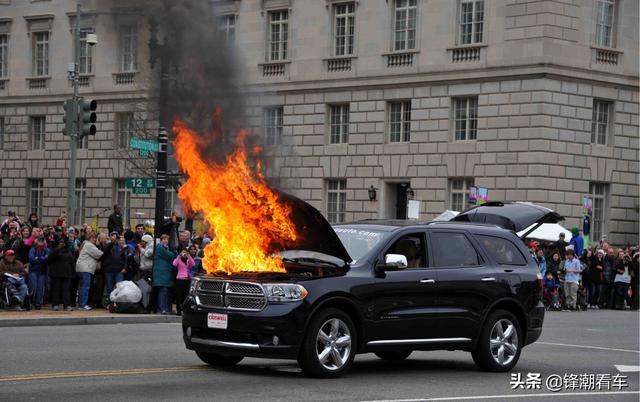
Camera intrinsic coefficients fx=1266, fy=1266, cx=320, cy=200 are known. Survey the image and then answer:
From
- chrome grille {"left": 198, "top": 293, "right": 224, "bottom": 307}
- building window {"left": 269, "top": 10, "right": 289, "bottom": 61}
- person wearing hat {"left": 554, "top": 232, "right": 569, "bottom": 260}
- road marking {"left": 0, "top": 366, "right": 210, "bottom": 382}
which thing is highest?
building window {"left": 269, "top": 10, "right": 289, "bottom": 61}

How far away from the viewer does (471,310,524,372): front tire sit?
53.1 ft

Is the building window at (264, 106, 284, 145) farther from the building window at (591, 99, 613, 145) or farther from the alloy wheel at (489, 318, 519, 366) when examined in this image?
the building window at (591, 99, 613, 145)

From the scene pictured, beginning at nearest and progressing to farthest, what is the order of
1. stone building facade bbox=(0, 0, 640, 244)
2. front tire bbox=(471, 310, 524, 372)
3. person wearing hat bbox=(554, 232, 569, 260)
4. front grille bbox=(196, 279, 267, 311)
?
front grille bbox=(196, 279, 267, 311) → front tire bbox=(471, 310, 524, 372) → person wearing hat bbox=(554, 232, 569, 260) → stone building facade bbox=(0, 0, 640, 244)

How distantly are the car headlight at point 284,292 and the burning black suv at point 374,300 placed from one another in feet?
0.04

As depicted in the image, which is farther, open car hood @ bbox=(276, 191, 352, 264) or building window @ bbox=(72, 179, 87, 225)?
building window @ bbox=(72, 179, 87, 225)

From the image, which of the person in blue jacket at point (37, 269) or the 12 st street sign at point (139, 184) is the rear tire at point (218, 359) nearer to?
the person in blue jacket at point (37, 269)

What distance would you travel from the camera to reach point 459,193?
Result: 45844 millimetres

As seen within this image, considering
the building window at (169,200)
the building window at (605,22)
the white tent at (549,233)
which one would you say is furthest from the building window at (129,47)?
the building window at (605,22)

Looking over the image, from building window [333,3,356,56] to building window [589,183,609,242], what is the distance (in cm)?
1059

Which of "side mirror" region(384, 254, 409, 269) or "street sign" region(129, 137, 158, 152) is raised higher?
"street sign" region(129, 137, 158, 152)

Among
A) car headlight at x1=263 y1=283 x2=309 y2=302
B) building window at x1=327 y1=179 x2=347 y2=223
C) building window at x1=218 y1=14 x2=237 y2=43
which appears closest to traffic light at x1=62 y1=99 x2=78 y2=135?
building window at x1=218 y1=14 x2=237 y2=43

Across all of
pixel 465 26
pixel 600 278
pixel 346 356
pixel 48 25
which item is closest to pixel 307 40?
pixel 465 26

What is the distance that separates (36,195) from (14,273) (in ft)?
108

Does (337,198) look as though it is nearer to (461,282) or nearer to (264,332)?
(461,282)
